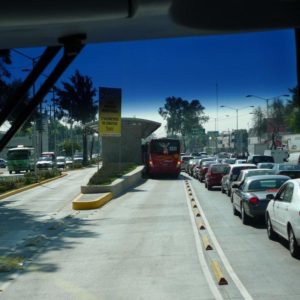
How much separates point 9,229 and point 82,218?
308 centimetres

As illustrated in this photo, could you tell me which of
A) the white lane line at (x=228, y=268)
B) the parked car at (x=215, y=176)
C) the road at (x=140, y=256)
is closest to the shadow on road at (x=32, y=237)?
the road at (x=140, y=256)

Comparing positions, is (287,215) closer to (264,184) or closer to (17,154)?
(264,184)

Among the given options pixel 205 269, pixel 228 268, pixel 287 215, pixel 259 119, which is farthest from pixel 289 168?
pixel 205 269

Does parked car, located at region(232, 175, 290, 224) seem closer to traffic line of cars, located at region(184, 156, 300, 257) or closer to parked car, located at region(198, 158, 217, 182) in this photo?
traffic line of cars, located at region(184, 156, 300, 257)

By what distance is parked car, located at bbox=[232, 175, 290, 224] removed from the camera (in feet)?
51.5

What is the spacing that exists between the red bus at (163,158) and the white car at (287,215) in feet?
109

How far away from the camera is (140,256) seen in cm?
1179

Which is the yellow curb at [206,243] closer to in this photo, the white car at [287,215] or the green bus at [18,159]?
the white car at [287,215]

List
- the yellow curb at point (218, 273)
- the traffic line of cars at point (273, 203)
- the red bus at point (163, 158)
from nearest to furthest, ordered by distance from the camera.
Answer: the yellow curb at point (218, 273) < the traffic line of cars at point (273, 203) < the red bus at point (163, 158)

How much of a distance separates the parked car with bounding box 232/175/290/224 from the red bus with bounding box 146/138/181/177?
28.8 meters

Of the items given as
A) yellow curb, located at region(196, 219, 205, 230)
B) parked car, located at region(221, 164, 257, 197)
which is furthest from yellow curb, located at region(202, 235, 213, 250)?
parked car, located at region(221, 164, 257, 197)

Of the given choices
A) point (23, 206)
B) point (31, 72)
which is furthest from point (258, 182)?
point (31, 72)

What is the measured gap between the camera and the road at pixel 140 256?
8695 mm

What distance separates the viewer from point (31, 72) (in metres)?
4.61
